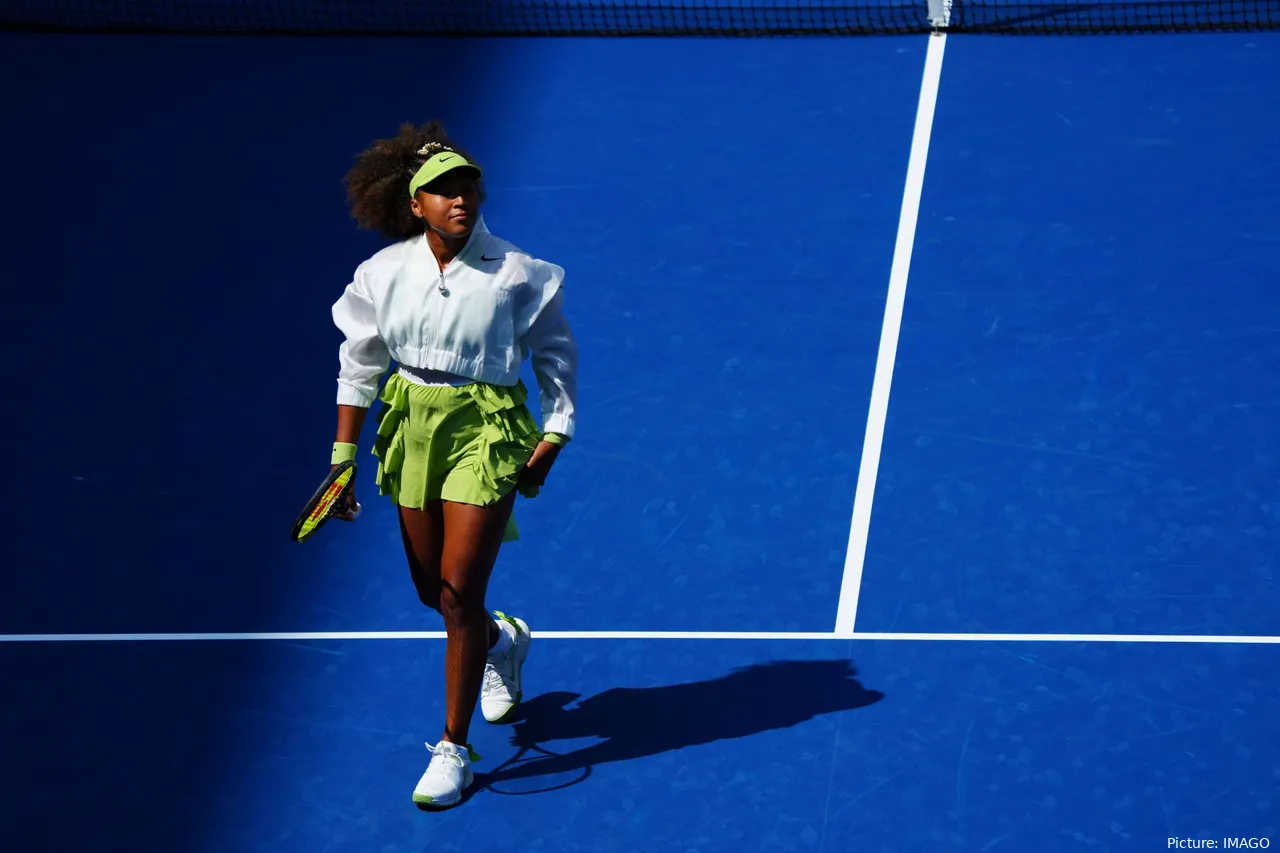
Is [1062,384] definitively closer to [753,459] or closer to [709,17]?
[753,459]

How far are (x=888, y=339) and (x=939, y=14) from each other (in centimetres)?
341

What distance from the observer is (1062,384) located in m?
8.27

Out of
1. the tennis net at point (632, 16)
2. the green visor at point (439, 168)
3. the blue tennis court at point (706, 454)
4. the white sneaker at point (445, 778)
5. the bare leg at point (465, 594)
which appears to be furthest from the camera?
the tennis net at point (632, 16)

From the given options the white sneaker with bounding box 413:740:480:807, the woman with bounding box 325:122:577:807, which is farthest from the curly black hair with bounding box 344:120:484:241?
the white sneaker with bounding box 413:740:480:807

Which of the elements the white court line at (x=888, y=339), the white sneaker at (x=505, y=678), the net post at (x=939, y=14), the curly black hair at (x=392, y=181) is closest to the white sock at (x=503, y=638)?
the white sneaker at (x=505, y=678)

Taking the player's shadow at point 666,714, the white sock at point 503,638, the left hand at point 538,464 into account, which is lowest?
the player's shadow at point 666,714

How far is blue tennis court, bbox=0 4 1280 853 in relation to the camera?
633cm

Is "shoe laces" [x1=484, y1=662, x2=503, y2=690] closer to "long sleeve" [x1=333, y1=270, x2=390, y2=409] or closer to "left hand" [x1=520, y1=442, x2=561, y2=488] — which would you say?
"left hand" [x1=520, y1=442, x2=561, y2=488]

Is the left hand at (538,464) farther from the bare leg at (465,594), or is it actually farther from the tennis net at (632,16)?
the tennis net at (632,16)

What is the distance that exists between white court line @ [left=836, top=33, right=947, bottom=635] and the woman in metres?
1.65

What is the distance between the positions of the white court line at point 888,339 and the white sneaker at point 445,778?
1.57m

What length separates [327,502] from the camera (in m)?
5.98

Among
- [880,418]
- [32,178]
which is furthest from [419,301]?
[32,178]

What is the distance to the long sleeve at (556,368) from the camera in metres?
5.97
